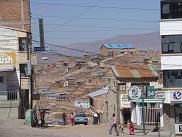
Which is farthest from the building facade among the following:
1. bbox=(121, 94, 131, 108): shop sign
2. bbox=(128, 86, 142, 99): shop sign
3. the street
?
the street

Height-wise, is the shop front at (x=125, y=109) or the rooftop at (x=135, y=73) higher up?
the rooftop at (x=135, y=73)

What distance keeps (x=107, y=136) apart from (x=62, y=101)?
48513 mm

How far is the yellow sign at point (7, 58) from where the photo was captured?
152 ft

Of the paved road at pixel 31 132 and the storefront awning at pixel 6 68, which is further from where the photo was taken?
the storefront awning at pixel 6 68

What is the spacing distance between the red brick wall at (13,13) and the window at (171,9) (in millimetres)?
14452

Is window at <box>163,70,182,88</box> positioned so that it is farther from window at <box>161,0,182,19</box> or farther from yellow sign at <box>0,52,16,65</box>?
yellow sign at <box>0,52,16,65</box>

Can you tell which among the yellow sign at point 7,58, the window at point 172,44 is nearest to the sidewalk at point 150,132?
the window at point 172,44

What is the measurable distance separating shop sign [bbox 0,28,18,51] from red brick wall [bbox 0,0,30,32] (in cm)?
477

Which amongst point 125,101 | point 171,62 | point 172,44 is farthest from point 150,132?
point 125,101

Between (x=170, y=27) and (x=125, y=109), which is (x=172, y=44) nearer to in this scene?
(x=170, y=27)

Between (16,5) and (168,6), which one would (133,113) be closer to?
(168,6)

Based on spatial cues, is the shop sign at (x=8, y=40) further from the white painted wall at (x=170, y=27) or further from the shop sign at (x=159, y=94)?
the shop sign at (x=159, y=94)

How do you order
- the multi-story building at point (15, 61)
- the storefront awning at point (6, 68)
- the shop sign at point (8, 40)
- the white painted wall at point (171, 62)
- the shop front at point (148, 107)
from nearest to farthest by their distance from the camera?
1. the shop front at point (148, 107)
2. the white painted wall at point (171, 62)
3. the storefront awning at point (6, 68)
4. the multi-story building at point (15, 61)
5. the shop sign at point (8, 40)

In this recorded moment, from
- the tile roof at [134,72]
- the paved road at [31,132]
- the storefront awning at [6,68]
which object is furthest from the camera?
the tile roof at [134,72]
